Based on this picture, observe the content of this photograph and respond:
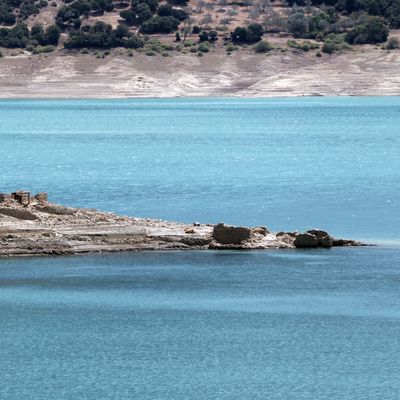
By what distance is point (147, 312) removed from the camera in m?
31.1

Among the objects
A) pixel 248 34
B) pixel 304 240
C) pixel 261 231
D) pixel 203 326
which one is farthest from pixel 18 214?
pixel 248 34

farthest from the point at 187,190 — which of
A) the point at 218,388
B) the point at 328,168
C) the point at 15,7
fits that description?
the point at 15,7

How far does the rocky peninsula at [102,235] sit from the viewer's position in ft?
118

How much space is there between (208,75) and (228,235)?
115176mm

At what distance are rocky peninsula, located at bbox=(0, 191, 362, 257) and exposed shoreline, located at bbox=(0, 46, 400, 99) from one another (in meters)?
111

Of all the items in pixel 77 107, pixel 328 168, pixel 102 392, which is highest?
pixel 102 392

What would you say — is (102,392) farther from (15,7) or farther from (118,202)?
(15,7)

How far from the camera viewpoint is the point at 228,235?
3691cm

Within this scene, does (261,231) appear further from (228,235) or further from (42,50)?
(42,50)

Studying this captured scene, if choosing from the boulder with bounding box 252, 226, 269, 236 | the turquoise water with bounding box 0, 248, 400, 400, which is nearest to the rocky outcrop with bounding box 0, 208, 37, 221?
the turquoise water with bounding box 0, 248, 400, 400

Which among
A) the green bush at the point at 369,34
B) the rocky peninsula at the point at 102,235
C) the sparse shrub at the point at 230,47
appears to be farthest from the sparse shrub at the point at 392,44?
the rocky peninsula at the point at 102,235

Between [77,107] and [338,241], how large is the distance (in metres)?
114

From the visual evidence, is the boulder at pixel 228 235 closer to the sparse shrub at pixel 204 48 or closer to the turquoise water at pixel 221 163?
the turquoise water at pixel 221 163

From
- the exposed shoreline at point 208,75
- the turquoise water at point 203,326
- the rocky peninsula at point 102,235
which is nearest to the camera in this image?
the turquoise water at point 203,326
